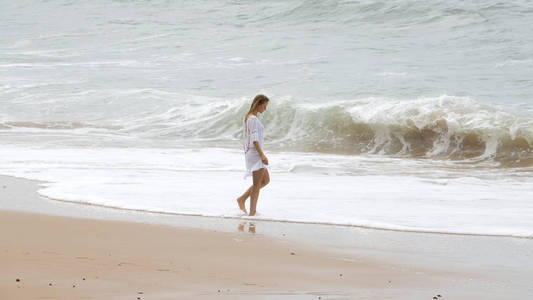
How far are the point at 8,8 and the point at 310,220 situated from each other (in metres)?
33.6

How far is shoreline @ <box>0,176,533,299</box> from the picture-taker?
4.82m

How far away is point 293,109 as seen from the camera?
52.5 feet

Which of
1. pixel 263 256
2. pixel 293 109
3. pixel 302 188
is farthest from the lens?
pixel 293 109

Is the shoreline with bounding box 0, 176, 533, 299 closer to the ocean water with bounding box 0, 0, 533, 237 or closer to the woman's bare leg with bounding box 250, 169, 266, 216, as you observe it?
the woman's bare leg with bounding box 250, 169, 266, 216

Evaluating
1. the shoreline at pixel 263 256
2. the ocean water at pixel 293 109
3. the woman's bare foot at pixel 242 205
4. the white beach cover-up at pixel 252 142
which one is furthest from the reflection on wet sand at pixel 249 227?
the white beach cover-up at pixel 252 142

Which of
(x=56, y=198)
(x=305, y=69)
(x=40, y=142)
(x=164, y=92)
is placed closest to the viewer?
(x=56, y=198)

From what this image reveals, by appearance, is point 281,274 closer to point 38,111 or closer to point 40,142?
point 40,142

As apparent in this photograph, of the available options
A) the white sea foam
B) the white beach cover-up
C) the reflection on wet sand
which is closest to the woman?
the white beach cover-up

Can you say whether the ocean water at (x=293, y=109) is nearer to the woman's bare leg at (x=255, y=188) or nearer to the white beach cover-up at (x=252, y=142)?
the woman's bare leg at (x=255, y=188)

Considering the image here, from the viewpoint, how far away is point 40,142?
13062 millimetres

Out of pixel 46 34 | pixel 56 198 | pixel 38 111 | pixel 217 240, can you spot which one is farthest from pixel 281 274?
pixel 46 34

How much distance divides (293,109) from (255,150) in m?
8.45

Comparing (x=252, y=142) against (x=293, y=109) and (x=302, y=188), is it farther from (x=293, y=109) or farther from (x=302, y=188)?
(x=293, y=109)

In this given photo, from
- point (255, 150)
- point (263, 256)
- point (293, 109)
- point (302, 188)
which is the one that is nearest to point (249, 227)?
point (255, 150)
